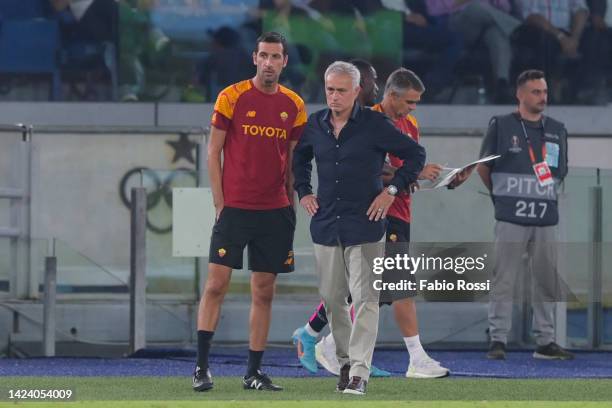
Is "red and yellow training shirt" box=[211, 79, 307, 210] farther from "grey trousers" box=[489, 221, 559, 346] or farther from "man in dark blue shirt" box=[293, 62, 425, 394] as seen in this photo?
"grey trousers" box=[489, 221, 559, 346]

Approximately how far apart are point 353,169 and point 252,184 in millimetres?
584

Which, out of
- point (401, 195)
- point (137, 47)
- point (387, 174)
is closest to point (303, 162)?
point (387, 174)

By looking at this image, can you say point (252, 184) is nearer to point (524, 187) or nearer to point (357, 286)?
point (357, 286)

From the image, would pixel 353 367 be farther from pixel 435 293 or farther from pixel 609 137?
pixel 609 137

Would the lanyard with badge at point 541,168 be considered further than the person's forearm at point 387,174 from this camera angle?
Yes

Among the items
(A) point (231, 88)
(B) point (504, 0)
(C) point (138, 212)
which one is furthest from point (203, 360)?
(B) point (504, 0)

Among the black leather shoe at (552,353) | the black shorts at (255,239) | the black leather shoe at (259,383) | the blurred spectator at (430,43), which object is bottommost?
the black leather shoe at (552,353)

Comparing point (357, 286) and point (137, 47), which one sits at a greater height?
point (137, 47)

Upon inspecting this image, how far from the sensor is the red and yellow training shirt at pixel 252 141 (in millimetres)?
9234

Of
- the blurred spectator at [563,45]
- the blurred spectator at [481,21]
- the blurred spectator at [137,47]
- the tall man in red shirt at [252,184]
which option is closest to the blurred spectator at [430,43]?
the blurred spectator at [481,21]

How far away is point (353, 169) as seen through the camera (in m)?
9.03

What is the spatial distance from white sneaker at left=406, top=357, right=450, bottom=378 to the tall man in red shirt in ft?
4.45

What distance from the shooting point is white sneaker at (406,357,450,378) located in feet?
33.9

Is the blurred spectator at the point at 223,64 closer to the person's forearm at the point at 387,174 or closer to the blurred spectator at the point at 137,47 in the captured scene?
the blurred spectator at the point at 137,47
